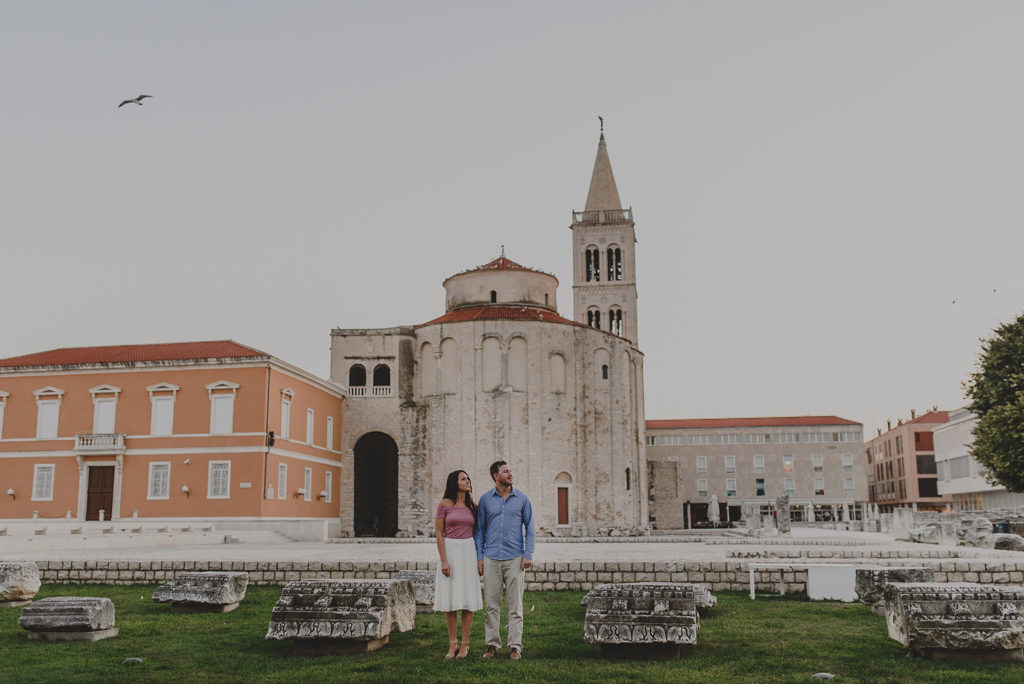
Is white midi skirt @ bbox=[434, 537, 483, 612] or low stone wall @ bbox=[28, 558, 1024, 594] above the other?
white midi skirt @ bbox=[434, 537, 483, 612]

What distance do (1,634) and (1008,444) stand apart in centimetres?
2834

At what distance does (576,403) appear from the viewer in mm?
45656

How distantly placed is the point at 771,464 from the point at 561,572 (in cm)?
6736

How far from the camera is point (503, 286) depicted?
49219 mm

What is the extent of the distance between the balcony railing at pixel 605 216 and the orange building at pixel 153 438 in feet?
101

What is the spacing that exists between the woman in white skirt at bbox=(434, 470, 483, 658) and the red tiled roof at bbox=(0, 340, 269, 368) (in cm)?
2874

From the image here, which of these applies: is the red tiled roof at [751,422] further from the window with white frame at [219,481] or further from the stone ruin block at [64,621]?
the stone ruin block at [64,621]

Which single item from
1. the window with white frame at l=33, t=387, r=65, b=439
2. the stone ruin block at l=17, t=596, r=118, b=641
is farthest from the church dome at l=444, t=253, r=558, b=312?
the stone ruin block at l=17, t=596, r=118, b=641

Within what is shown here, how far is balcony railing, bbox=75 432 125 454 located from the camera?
1421 inches

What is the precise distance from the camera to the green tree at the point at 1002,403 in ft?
93.6

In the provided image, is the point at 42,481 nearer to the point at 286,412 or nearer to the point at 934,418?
the point at 286,412

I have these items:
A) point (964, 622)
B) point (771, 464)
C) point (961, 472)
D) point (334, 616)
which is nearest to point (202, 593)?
point (334, 616)

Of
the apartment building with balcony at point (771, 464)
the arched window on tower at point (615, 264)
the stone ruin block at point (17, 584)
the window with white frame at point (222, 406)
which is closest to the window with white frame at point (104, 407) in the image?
the window with white frame at point (222, 406)

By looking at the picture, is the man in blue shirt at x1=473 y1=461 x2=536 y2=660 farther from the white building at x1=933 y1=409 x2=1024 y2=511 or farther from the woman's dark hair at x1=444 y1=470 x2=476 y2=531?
the white building at x1=933 y1=409 x2=1024 y2=511
